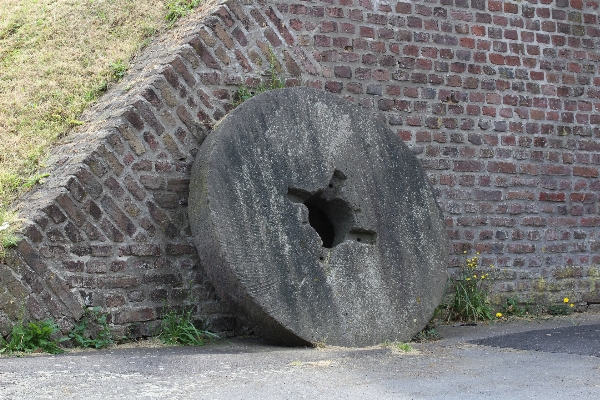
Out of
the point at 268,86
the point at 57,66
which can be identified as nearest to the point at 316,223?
the point at 268,86

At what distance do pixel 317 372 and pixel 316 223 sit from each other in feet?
5.91

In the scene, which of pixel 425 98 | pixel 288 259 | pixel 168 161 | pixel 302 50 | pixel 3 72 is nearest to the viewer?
pixel 288 259

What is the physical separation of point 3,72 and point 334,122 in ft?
10.1

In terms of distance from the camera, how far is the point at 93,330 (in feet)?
15.7

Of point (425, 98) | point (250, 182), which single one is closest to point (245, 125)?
point (250, 182)

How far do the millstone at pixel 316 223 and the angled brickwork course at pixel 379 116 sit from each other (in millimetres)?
419

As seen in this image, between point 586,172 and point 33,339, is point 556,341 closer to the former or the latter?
point 586,172

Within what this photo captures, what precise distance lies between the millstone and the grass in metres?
1.23

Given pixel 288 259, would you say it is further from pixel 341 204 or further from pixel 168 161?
pixel 168 161

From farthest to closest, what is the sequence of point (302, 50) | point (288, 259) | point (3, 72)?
point (3, 72), point (302, 50), point (288, 259)

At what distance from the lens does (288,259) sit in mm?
4867

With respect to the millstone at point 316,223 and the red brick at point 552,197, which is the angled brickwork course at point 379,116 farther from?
the millstone at point 316,223

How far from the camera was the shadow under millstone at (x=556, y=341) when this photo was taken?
193 inches

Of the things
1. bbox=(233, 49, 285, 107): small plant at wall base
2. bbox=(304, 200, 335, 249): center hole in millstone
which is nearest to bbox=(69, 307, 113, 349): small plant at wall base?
bbox=(304, 200, 335, 249): center hole in millstone
